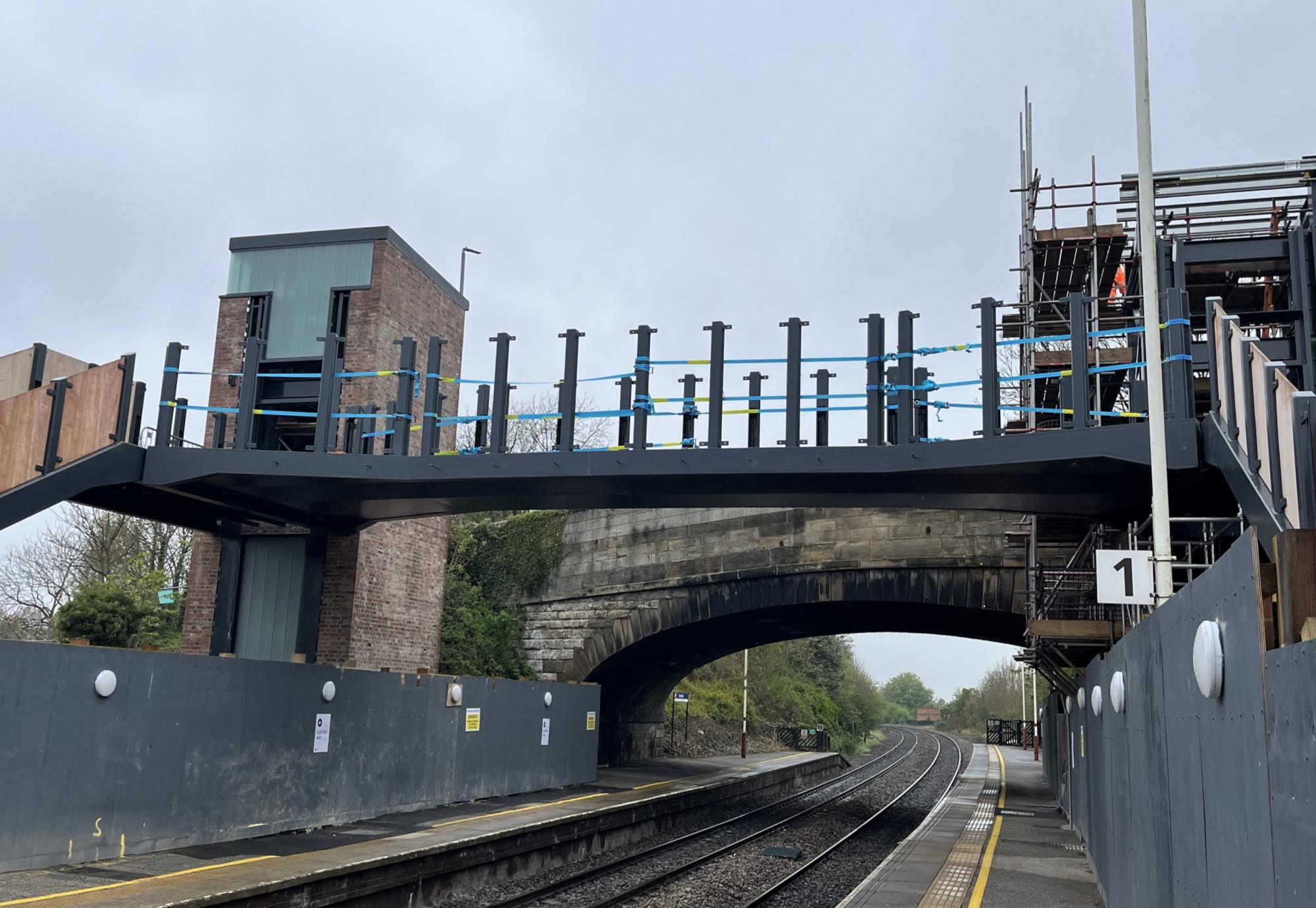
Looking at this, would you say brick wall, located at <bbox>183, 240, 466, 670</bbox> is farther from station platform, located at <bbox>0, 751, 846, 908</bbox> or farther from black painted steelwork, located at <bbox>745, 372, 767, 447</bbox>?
black painted steelwork, located at <bbox>745, 372, 767, 447</bbox>

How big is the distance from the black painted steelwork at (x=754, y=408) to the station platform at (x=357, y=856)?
579cm

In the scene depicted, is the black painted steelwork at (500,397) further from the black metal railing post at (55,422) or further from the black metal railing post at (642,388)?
the black metal railing post at (55,422)

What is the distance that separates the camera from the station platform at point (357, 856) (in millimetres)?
9055

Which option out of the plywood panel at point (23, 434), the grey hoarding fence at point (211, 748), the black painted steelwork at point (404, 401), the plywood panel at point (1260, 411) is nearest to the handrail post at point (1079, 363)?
the plywood panel at point (1260, 411)

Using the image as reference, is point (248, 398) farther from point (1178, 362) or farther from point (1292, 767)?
point (1292, 767)

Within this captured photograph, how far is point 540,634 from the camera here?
26.0m

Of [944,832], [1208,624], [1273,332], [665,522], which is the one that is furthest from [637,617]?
[1208,624]

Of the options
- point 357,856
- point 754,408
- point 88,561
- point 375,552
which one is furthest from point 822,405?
point 88,561

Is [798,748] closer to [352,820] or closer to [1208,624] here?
[352,820]

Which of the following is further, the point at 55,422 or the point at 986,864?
the point at 986,864

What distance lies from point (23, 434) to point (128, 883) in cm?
473

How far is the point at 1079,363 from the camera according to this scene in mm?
10008

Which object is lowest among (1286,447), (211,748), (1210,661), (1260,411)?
(211,748)

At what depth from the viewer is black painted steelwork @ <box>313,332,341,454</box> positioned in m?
12.4
